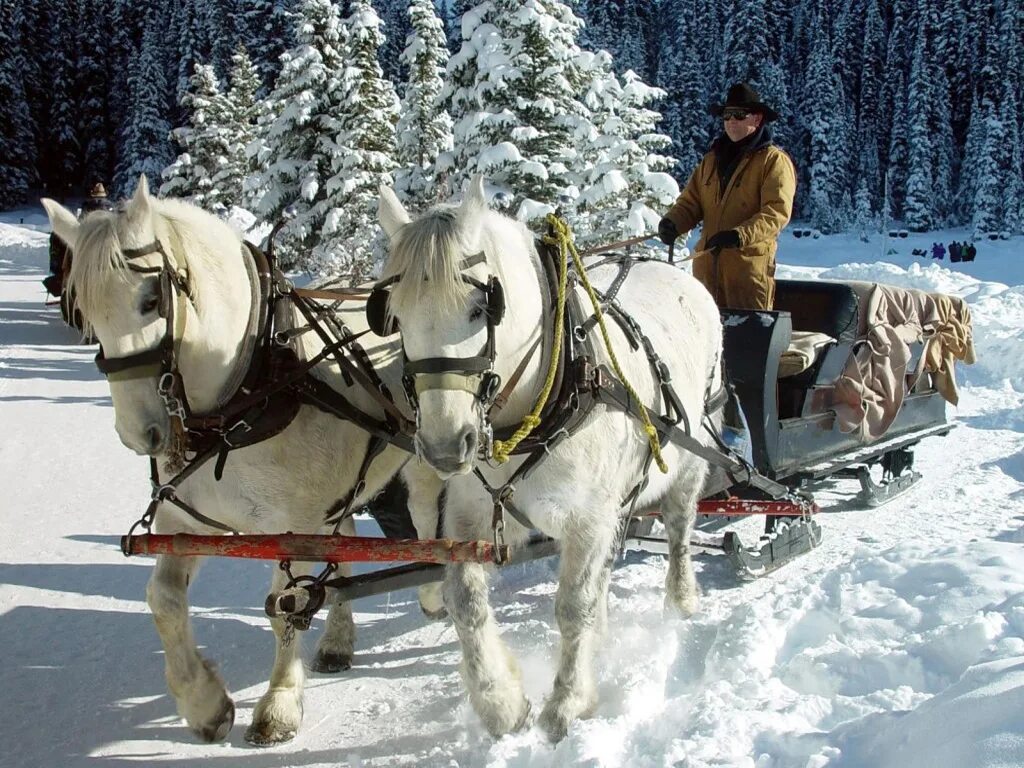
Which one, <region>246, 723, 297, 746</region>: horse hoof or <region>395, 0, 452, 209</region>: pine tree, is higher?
<region>395, 0, 452, 209</region>: pine tree

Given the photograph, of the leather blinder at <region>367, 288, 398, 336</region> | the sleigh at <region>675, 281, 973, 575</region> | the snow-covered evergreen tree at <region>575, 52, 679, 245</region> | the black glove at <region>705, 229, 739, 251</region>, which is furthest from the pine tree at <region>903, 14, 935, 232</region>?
the leather blinder at <region>367, 288, 398, 336</region>

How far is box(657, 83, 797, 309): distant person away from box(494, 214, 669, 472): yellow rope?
7.17 feet

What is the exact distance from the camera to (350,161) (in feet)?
66.3

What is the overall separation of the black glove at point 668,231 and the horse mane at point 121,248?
3129 millimetres

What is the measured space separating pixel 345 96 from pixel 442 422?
65.9 ft

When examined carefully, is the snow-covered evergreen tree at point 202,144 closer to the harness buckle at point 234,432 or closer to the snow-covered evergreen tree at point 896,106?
the harness buckle at point 234,432

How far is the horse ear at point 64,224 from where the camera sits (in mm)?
2928

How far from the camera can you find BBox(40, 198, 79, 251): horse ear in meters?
2.93

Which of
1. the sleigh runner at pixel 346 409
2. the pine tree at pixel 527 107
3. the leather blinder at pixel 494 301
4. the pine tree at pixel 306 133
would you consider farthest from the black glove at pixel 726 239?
the pine tree at pixel 306 133

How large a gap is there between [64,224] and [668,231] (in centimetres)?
376

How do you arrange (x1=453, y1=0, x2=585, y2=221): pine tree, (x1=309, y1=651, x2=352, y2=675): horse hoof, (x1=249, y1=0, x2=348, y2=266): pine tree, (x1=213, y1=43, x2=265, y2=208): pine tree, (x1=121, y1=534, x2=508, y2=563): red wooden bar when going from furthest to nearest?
(x1=213, y1=43, x2=265, y2=208): pine tree → (x1=249, y1=0, x2=348, y2=266): pine tree → (x1=453, y1=0, x2=585, y2=221): pine tree → (x1=309, y1=651, x2=352, y2=675): horse hoof → (x1=121, y1=534, x2=508, y2=563): red wooden bar

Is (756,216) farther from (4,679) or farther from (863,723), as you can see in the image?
(4,679)

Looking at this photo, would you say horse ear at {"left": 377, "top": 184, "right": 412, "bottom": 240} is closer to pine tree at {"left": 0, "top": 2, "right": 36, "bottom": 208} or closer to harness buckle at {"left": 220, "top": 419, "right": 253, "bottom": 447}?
harness buckle at {"left": 220, "top": 419, "right": 253, "bottom": 447}

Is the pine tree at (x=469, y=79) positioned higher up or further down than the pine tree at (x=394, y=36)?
further down
